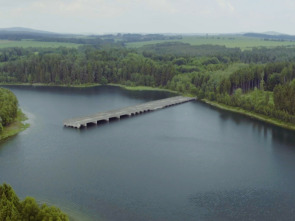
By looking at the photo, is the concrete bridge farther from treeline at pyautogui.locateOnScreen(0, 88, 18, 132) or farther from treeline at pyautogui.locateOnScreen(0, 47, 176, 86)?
treeline at pyautogui.locateOnScreen(0, 47, 176, 86)

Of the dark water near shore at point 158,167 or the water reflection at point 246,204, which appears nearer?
the water reflection at point 246,204

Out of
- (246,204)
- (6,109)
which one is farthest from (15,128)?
(246,204)

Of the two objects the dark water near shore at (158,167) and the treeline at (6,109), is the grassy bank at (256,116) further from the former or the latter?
the treeline at (6,109)

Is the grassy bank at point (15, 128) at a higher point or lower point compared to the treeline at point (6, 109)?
lower

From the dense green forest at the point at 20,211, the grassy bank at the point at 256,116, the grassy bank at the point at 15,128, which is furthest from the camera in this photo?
the grassy bank at the point at 256,116

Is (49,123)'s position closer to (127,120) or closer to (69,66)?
(127,120)

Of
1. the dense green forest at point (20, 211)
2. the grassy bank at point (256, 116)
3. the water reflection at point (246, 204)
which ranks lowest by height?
the water reflection at point (246, 204)

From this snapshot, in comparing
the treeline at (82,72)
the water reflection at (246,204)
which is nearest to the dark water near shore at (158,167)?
the water reflection at (246,204)
